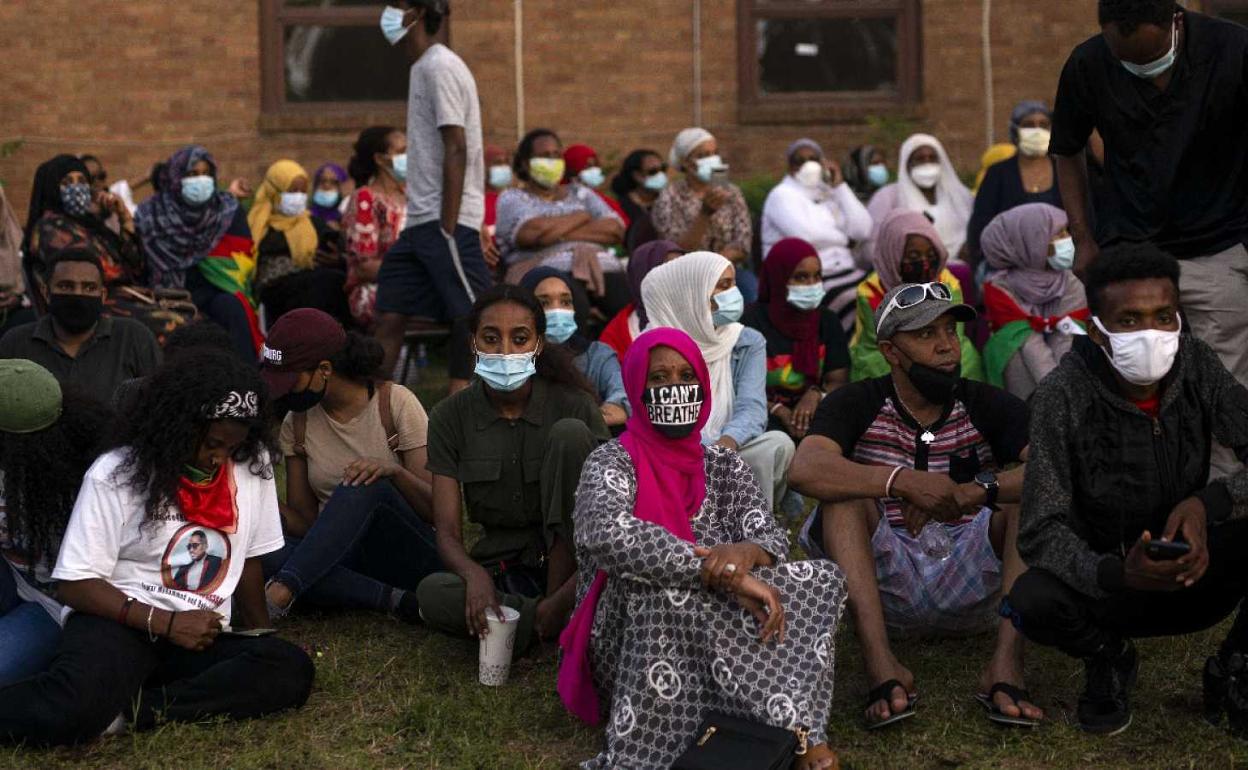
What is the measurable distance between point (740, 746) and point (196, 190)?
6121 mm

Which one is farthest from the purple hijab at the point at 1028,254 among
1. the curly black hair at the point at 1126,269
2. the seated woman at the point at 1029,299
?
the curly black hair at the point at 1126,269

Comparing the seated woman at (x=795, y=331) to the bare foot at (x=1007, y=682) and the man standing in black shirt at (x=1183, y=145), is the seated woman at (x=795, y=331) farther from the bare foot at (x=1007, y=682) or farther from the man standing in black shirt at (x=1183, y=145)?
the bare foot at (x=1007, y=682)

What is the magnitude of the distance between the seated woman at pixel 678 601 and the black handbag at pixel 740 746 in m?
0.05

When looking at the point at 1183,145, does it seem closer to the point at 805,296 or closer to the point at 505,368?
the point at 505,368

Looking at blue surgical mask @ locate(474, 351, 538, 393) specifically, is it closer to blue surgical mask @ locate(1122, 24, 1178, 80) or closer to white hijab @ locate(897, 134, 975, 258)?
blue surgical mask @ locate(1122, 24, 1178, 80)

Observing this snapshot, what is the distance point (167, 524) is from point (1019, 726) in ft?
8.18

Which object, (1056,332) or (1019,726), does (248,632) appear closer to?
(1019,726)

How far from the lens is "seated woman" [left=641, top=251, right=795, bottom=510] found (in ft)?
21.7

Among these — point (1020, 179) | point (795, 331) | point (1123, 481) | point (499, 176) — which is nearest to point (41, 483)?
point (1123, 481)

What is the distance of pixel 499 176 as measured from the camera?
10742mm

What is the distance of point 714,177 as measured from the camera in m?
9.80

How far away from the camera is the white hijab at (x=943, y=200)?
10.4 meters

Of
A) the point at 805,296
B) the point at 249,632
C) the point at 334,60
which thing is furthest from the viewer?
the point at 334,60

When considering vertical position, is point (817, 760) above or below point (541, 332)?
below
